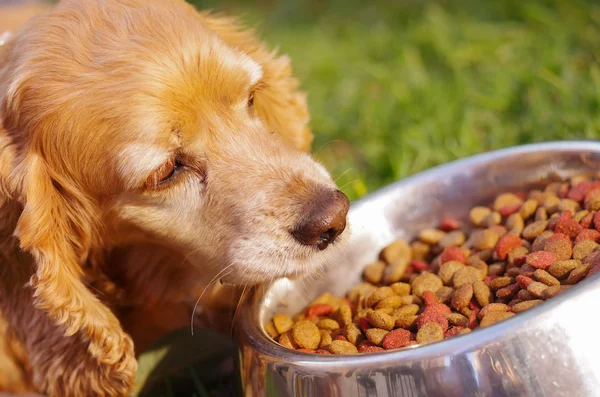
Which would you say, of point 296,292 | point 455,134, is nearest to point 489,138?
point 455,134

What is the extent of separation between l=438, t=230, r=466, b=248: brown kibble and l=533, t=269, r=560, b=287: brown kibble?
1.67 ft

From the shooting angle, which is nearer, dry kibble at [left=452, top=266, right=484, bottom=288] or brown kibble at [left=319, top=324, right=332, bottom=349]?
brown kibble at [left=319, top=324, right=332, bottom=349]

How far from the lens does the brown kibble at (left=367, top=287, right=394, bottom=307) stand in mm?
2266

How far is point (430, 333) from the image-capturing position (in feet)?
6.42

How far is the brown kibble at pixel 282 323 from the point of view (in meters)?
2.25

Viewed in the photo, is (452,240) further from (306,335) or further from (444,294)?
(306,335)

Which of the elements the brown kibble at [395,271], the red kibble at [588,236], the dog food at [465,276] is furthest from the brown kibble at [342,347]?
the red kibble at [588,236]

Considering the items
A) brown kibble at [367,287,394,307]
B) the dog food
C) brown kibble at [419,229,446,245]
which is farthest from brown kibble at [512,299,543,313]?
brown kibble at [419,229,446,245]

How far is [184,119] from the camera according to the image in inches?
82.7

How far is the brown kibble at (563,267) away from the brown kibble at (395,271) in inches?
21.2

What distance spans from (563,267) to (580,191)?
1.56 feet

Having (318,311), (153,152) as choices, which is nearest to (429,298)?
(318,311)

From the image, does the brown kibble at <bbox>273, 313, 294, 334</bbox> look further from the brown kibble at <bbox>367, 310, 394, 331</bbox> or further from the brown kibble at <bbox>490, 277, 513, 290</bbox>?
the brown kibble at <bbox>490, 277, 513, 290</bbox>

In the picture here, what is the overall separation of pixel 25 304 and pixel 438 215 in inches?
57.4
